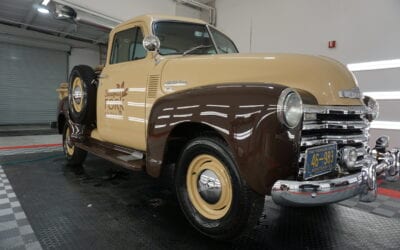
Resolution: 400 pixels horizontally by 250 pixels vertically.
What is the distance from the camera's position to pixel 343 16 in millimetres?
5363

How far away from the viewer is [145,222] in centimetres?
213

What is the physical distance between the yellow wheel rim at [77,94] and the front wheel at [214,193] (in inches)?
75.0

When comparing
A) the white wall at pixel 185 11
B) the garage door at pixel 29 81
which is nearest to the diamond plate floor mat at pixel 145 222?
the white wall at pixel 185 11

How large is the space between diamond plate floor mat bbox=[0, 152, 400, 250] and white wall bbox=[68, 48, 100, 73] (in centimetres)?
887

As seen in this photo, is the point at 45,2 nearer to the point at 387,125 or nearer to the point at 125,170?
the point at 125,170

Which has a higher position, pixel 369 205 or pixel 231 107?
pixel 231 107

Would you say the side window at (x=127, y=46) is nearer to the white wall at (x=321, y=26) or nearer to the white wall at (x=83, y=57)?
the white wall at (x=321, y=26)

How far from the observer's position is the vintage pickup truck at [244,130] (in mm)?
1509

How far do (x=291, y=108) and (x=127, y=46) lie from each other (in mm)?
2011

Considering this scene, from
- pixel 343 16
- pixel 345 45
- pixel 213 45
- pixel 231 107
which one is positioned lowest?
pixel 231 107

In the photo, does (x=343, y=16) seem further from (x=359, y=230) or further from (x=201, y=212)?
(x=201, y=212)

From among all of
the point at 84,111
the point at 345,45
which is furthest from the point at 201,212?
the point at 345,45

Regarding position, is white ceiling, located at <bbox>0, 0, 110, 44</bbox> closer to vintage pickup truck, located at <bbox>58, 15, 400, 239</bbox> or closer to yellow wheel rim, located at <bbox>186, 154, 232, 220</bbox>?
vintage pickup truck, located at <bbox>58, 15, 400, 239</bbox>

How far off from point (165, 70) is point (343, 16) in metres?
4.52
